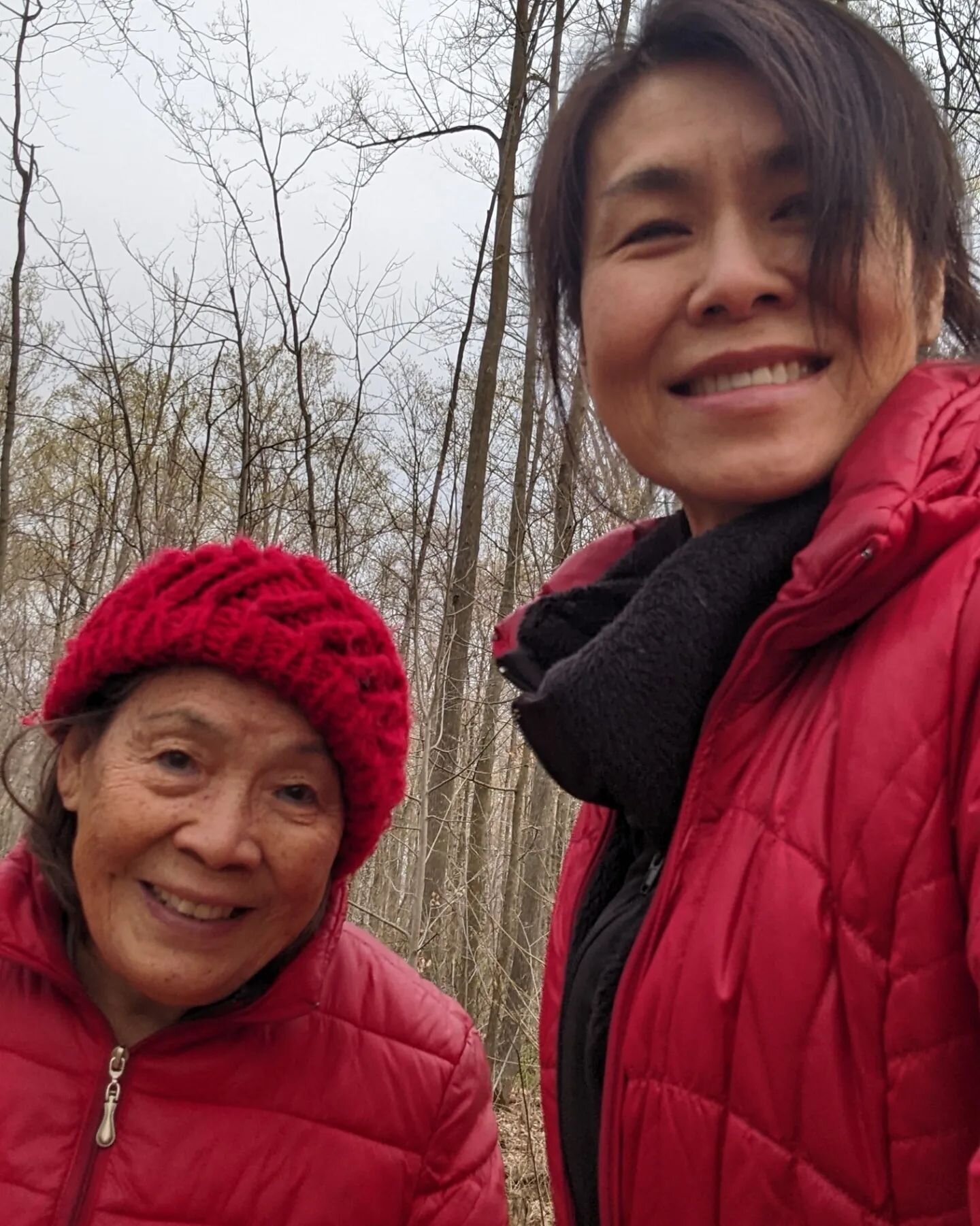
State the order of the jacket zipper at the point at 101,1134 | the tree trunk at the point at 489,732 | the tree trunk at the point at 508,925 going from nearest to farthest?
the jacket zipper at the point at 101,1134
the tree trunk at the point at 508,925
the tree trunk at the point at 489,732

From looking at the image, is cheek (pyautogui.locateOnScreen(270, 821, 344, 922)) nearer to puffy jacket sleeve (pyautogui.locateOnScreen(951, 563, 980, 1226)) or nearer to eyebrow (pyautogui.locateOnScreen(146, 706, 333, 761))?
eyebrow (pyautogui.locateOnScreen(146, 706, 333, 761))

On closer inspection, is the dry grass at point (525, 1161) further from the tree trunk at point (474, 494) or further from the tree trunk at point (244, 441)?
the tree trunk at point (244, 441)

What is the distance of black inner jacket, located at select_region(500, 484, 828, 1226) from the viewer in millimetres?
1070

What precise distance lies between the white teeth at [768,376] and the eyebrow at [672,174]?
0.23m

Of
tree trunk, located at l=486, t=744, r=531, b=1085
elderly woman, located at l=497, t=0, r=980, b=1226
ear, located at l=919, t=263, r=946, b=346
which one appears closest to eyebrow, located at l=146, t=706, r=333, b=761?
elderly woman, located at l=497, t=0, r=980, b=1226

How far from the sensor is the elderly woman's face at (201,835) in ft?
4.64

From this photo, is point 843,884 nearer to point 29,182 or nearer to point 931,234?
point 931,234

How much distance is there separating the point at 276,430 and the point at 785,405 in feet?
19.6

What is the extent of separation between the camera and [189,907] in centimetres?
143

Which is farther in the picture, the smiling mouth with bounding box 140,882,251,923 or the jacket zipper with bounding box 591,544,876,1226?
the smiling mouth with bounding box 140,882,251,923

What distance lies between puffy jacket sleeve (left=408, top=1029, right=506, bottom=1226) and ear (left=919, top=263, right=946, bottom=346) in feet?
4.48

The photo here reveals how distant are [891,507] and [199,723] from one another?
1.08m

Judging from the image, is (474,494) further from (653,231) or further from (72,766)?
(653,231)

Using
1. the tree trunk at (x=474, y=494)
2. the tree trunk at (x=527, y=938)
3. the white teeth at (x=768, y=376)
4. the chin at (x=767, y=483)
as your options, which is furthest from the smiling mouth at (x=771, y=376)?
the tree trunk at (x=474, y=494)
